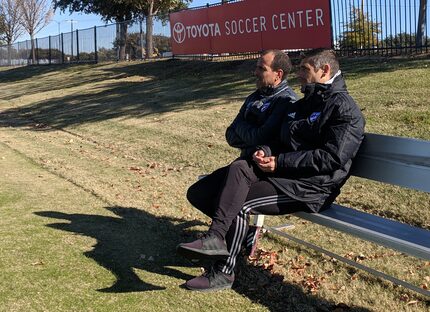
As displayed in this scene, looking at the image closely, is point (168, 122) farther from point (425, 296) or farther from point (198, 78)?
point (425, 296)

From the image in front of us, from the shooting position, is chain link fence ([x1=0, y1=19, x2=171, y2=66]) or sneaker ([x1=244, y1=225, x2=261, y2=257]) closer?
sneaker ([x1=244, y1=225, x2=261, y2=257])

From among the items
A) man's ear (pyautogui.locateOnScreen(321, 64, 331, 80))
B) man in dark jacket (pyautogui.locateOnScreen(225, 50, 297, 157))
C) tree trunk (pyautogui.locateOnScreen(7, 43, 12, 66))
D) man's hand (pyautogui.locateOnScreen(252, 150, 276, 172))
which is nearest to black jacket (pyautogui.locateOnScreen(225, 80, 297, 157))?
man in dark jacket (pyautogui.locateOnScreen(225, 50, 297, 157))

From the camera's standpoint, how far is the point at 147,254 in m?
4.62

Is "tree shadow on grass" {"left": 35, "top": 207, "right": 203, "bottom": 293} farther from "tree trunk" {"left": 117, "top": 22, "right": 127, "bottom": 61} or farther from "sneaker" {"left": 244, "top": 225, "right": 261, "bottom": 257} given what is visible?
"tree trunk" {"left": 117, "top": 22, "right": 127, "bottom": 61}

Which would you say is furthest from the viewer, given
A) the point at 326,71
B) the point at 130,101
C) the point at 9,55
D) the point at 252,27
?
the point at 9,55

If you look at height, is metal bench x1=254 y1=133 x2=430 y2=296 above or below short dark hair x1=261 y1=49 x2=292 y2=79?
below

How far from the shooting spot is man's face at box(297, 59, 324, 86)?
388 centimetres

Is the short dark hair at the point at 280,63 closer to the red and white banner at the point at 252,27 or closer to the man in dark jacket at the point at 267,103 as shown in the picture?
the man in dark jacket at the point at 267,103

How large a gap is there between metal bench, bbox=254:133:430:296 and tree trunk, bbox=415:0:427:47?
8.82 metres

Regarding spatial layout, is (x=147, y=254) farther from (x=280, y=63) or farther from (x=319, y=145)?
(x=280, y=63)

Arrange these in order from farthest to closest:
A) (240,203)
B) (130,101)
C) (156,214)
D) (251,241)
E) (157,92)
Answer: (157,92)
(130,101)
(156,214)
(251,241)
(240,203)

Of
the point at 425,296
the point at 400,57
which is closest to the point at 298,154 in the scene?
the point at 425,296

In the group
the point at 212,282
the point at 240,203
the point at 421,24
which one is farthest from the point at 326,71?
the point at 421,24

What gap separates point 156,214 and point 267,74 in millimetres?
2112
